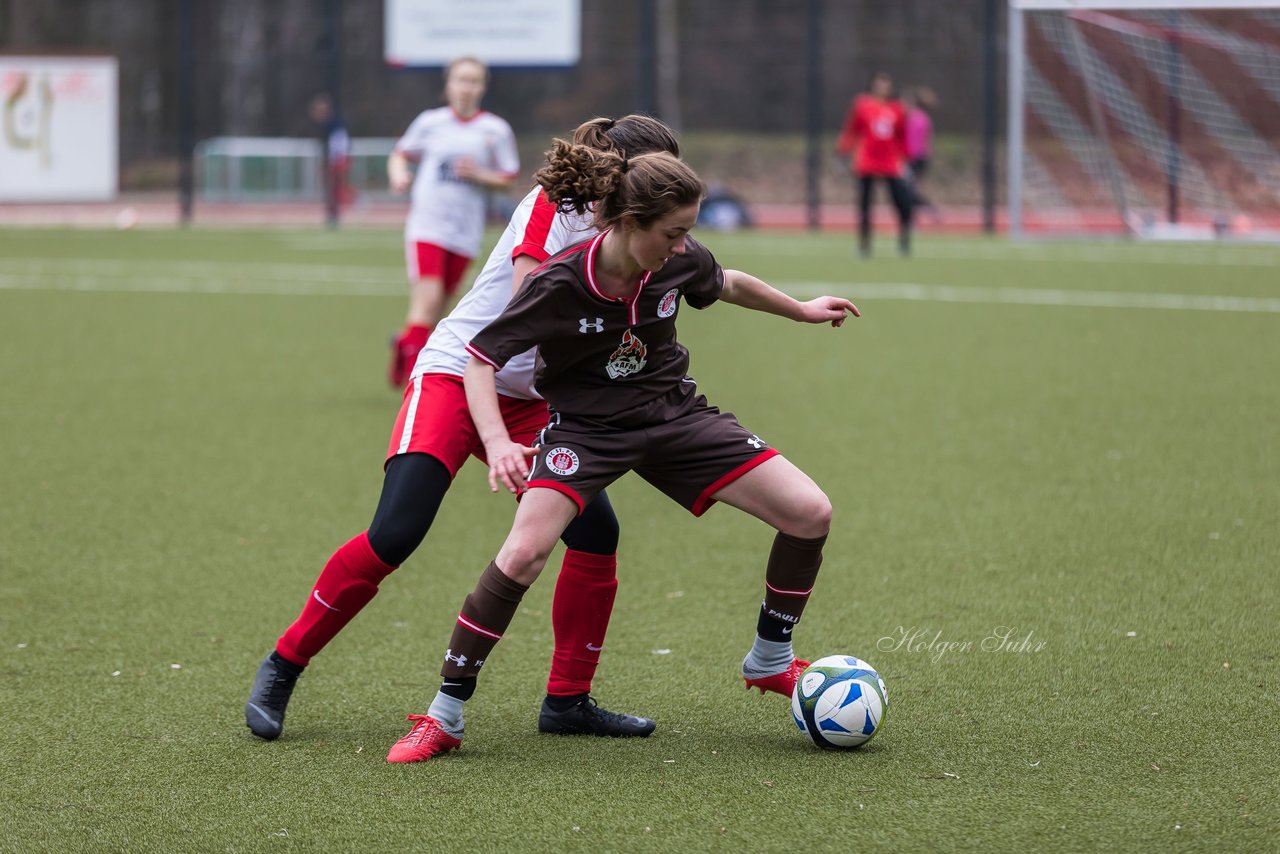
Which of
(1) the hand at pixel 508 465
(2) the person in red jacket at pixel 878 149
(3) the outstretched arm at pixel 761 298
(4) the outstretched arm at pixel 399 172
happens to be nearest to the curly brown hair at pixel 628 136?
(3) the outstretched arm at pixel 761 298

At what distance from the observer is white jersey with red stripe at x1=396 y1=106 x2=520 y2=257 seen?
9.00m

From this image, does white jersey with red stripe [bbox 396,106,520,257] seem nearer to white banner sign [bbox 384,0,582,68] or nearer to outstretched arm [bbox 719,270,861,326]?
outstretched arm [bbox 719,270,861,326]

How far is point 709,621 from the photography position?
4.79 metres

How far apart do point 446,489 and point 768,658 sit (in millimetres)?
841

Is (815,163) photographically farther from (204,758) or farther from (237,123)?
(204,758)

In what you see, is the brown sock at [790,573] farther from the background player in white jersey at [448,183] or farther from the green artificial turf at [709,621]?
the background player in white jersey at [448,183]

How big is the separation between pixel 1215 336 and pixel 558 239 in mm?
8491

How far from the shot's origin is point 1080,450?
7383 mm

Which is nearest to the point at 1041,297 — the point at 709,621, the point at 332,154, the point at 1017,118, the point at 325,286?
the point at 1017,118

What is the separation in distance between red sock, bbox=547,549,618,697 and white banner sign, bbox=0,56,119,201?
992 inches

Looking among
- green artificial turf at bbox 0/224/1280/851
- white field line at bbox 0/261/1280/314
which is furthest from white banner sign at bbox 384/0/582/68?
green artificial turf at bbox 0/224/1280/851

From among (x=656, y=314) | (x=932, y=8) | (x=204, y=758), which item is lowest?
(x=204, y=758)

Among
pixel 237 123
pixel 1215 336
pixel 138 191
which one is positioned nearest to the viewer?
pixel 1215 336

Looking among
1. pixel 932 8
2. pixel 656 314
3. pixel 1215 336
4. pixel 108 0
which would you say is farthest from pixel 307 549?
pixel 108 0
